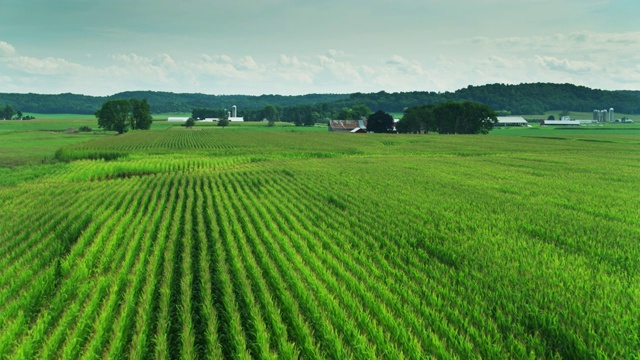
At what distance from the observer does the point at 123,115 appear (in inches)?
4382

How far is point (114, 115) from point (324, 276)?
11556cm

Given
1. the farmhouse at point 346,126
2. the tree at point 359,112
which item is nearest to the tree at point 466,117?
the farmhouse at point 346,126

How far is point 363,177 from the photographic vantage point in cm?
2648

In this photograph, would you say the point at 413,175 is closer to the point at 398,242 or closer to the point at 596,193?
the point at 596,193

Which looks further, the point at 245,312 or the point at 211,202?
the point at 211,202

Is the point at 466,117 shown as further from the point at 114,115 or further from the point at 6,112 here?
the point at 6,112

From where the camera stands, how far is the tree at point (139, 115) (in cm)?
11519

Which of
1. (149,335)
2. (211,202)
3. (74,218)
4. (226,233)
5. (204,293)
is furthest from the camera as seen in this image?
(211,202)

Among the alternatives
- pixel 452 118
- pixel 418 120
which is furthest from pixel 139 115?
pixel 452 118

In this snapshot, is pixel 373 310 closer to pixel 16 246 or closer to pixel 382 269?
pixel 382 269

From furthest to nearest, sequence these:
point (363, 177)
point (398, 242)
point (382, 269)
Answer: point (363, 177) < point (398, 242) < point (382, 269)

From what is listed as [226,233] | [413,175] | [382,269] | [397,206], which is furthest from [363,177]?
[382,269]

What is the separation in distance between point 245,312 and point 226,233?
5598mm

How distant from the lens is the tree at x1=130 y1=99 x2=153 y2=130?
115m
